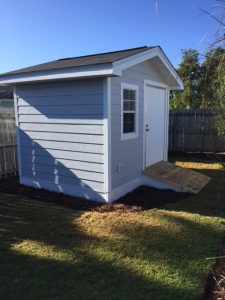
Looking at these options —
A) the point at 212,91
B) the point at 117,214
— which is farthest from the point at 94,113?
the point at 212,91

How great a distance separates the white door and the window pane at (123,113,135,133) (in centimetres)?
70

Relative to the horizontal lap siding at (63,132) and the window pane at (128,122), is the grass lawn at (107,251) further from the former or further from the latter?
the window pane at (128,122)

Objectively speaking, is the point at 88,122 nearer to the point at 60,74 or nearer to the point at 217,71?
the point at 60,74

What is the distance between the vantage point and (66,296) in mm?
2662

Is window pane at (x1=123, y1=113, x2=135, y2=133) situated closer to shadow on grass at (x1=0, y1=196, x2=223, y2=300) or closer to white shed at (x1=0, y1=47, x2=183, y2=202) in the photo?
white shed at (x1=0, y1=47, x2=183, y2=202)

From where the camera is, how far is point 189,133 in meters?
11.8

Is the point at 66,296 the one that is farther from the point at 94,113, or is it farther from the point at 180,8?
the point at 94,113

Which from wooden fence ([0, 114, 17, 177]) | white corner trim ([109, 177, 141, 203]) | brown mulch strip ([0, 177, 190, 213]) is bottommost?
brown mulch strip ([0, 177, 190, 213])

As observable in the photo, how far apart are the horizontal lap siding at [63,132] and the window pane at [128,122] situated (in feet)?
2.59

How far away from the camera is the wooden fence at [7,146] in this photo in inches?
287

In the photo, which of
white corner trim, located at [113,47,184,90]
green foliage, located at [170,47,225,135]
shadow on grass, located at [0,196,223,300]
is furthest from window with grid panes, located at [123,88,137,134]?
green foliage, located at [170,47,225,135]

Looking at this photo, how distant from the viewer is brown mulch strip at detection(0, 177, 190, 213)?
517 centimetres

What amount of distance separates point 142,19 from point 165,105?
6303 millimetres

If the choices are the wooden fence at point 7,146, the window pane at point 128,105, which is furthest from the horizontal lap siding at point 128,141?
the wooden fence at point 7,146
